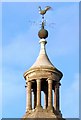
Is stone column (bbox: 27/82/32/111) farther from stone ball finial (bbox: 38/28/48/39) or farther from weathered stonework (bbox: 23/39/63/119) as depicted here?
stone ball finial (bbox: 38/28/48/39)

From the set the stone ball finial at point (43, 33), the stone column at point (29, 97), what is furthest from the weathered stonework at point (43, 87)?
the stone ball finial at point (43, 33)

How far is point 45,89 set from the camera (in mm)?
59406

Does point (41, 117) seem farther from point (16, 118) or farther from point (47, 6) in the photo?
point (47, 6)

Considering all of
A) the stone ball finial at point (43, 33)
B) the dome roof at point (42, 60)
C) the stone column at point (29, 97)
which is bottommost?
the stone column at point (29, 97)

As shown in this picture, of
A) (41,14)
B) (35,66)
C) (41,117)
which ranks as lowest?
(41,117)

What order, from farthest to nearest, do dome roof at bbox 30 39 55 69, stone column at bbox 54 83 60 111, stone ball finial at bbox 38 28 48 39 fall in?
stone ball finial at bbox 38 28 48 39 < dome roof at bbox 30 39 55 69 < stone column at bbox 54 83 60 111

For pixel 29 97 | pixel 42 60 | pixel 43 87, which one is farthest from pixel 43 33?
pixel 29 97

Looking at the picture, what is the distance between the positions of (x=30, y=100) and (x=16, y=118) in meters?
1.64

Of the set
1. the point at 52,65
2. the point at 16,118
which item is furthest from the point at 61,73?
the point at 16,118

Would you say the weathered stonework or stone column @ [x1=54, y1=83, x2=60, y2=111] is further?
stone column @ [x1=54, y1=83, x2=60, y2=111]

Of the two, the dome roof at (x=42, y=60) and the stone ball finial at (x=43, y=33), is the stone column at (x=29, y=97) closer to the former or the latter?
the dome roof at (x=42, y=60)

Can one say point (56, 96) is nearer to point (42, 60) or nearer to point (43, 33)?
point (42, 60)

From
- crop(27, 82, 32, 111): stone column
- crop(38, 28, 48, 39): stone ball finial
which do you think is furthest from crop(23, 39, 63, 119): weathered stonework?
crop(38, 28, 48, 39): stone ball finial

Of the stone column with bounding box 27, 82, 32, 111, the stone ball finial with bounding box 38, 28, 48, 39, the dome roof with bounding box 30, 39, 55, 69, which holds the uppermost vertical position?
the stone ball finial with bounding box 38, 28, 48, 39
